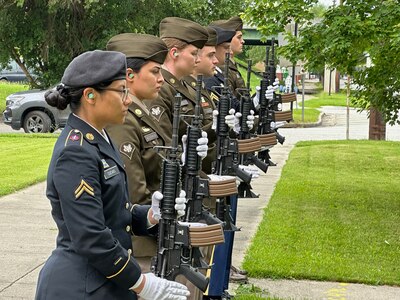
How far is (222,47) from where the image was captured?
7.32 meters

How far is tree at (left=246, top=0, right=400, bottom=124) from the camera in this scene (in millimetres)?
10031

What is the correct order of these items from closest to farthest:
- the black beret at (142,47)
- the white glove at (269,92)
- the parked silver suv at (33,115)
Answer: the black beret at (142,47)
the white glove at (269,92)
the parked silver suv at (33,115)

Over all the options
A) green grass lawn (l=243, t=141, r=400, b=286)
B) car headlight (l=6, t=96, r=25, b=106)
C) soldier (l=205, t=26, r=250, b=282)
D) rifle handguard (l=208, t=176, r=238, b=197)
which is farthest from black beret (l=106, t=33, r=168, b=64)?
car headlight (l=6, t=96, r=25, b=106)

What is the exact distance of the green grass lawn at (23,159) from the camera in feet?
43.0

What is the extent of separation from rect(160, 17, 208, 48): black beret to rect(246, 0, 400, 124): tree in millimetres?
4192

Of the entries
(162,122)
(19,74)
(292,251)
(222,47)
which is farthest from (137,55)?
(19,74)

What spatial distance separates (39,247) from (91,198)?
5.70 metres

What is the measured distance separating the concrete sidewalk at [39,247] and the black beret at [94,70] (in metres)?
3.82

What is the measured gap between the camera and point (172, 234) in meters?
3.92

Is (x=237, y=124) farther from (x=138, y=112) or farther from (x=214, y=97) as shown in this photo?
(x=138, y=112)

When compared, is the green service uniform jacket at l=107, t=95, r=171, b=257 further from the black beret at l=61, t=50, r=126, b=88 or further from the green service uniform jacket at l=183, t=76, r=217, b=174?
the green service uniform jacket at l=183, t=76, r=217, b=174

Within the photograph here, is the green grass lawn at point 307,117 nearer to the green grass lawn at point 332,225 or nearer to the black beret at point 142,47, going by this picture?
the green grass lawn at point 332,225

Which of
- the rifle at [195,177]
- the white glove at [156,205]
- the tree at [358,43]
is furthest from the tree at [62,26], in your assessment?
the white glove at [156,205]

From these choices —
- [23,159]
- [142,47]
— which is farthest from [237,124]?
[23,159]
